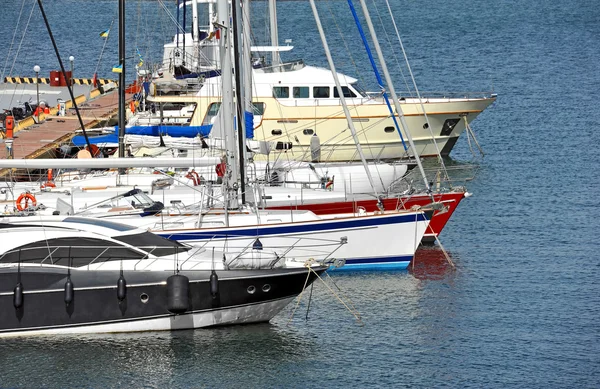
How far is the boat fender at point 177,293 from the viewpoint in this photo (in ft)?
83.3

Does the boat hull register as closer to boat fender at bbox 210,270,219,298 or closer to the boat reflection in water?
boat fender at bbox 210,270,219,298

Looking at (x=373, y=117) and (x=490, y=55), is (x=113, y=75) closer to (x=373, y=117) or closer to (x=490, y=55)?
(x=490, y=55)

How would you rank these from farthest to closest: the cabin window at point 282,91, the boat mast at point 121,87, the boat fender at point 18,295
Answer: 1. the cabin window at point 282,91
2. the boat mast at point 121,87
3. the boat fender at point 18,295

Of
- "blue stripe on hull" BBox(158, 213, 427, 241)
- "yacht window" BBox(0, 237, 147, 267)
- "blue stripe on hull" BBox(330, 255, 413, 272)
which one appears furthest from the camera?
"blue stripe on hull" BBox(330, 255, 413, 272)

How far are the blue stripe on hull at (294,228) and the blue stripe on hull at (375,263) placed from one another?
3.47ft

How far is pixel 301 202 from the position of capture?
3362cm

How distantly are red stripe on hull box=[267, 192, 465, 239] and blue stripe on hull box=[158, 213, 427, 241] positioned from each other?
0.93m

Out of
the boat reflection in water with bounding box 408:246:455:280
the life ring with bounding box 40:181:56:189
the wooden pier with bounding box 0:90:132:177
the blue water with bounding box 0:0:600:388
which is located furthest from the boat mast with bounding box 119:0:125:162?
the boat reflection in water with bounding box 408:246:455:280

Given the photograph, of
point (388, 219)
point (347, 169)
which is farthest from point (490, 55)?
point (388, 219)

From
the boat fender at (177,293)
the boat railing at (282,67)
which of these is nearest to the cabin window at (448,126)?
the boat railing at (282,67)

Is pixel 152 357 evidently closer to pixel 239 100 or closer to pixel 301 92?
pixel 239 100

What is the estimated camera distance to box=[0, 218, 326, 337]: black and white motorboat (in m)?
25.5

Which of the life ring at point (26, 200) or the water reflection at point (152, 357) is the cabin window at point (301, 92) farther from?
the water reflection at point (152, 357)

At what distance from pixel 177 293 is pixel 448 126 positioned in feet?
95.9
